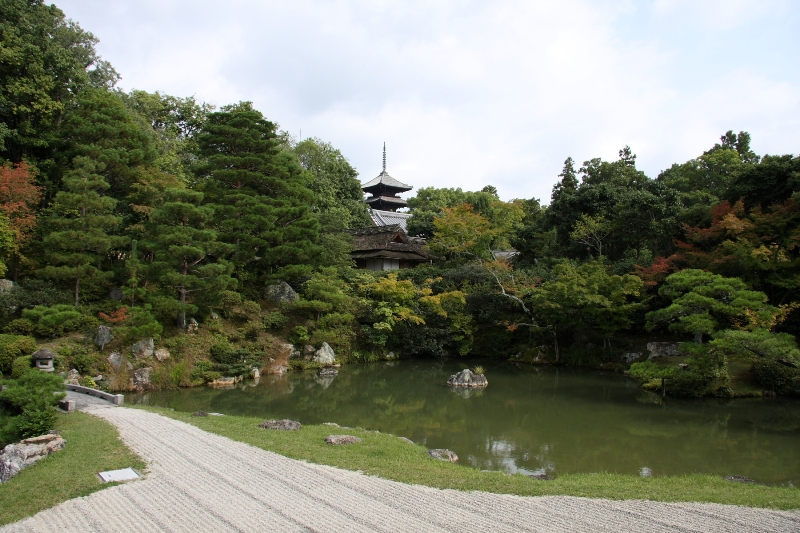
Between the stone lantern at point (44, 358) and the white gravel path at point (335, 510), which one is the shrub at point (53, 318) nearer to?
the stone lantern at point (44, 358)

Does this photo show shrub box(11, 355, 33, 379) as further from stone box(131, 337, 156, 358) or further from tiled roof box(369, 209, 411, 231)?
tiled roof box(369, 209, 411, 231)

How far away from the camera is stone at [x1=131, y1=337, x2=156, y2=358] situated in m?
14.4

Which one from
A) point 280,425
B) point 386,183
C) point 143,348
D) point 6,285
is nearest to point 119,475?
point 280,425

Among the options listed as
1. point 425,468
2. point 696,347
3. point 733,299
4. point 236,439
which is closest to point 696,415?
point 696,347

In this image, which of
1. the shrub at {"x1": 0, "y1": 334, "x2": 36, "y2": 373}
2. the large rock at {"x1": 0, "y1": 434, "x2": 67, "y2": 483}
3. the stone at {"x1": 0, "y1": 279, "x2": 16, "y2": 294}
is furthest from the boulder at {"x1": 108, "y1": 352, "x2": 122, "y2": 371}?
the large rock at {"x1": 0, "y1": 434, "x2": 67, "y2": 483}

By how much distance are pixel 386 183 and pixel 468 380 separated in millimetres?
28922

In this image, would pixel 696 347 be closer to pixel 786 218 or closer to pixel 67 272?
pixel 786 218

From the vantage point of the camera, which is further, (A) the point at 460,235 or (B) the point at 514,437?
(A) the point at 460,235

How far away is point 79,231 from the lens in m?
14.8

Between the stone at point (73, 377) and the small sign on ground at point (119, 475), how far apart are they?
785cm

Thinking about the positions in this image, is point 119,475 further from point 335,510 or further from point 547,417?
point 547,417

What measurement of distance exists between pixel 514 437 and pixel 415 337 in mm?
10151

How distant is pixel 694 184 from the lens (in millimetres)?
26844

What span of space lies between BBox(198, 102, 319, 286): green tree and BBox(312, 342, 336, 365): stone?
3.01 meters
